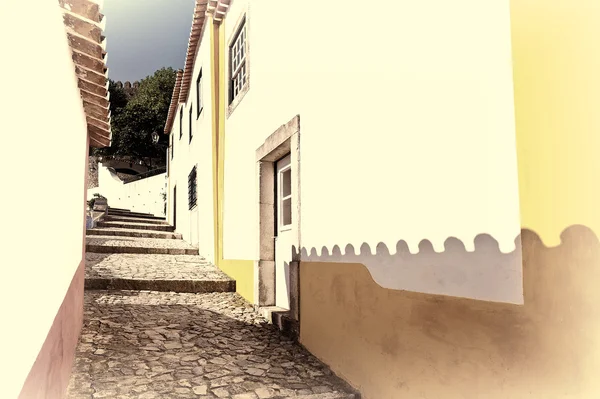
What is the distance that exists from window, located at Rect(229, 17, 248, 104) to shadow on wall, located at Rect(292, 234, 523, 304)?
190 inches

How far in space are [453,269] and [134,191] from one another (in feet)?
83.3

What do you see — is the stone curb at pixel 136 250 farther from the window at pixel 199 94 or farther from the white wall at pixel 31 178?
the white wall at pixel 31 178

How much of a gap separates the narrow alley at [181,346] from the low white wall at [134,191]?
573 inches

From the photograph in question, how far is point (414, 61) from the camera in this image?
3.40 m

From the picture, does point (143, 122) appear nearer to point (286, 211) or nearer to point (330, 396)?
point (286, 211)

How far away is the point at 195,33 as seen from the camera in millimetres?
11539

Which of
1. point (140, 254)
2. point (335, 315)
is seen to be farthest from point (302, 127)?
point (140, 254)

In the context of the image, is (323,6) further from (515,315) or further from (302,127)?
(515,315)

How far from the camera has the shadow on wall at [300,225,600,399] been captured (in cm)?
210

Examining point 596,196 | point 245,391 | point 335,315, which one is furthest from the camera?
point 335,315

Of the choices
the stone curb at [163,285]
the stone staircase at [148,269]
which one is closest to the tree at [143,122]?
the stone staircase at [148,269]

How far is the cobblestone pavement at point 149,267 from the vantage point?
8.08 m

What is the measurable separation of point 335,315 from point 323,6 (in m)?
3.04

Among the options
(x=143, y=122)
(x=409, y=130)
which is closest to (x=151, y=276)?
(x=409, y=130)
